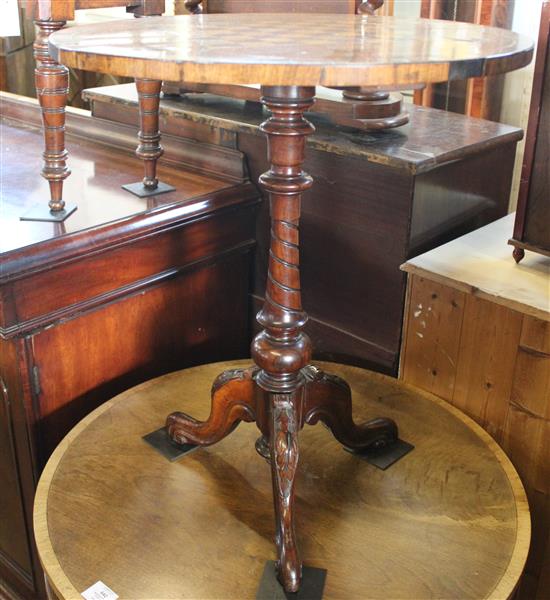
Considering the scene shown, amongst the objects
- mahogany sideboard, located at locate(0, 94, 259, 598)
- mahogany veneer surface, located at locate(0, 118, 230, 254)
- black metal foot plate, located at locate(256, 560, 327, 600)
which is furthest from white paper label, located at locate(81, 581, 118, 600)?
mahogany veneer surface, located at locate(0, 118, 230, 254)

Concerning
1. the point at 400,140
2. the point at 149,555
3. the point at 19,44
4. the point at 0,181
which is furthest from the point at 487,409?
the point at 19,44

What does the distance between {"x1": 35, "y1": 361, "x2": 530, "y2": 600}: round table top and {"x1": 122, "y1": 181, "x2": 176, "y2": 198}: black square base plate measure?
16.7 inches

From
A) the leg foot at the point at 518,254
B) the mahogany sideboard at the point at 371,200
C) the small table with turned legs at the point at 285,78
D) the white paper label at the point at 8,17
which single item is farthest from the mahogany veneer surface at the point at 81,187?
the leg foot at the point at 518,254

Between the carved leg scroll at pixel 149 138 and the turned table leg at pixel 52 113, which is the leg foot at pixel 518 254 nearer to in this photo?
the carved leg scroll at pixel 149 138

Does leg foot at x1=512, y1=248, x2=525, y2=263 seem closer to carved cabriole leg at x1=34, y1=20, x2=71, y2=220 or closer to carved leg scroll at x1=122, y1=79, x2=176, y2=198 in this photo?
carved leg scroll at x1=122, y1=79, x2=176, y2=198

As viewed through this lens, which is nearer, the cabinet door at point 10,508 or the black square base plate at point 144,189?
the cabinet door at point 10,508

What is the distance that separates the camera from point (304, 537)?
1.25 meters

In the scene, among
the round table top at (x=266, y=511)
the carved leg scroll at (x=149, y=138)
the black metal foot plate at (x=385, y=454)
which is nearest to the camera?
the round table top at (x=266, y=511)

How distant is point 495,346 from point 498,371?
0.05 m

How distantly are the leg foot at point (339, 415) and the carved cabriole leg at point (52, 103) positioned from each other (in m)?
0.61

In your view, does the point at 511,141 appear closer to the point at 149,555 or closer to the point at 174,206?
the point at 174,206

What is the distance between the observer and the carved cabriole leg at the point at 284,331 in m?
1.07

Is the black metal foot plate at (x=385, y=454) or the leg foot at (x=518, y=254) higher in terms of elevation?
the leg foot at (x=518, y=254)

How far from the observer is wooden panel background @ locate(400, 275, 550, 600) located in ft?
4.43
